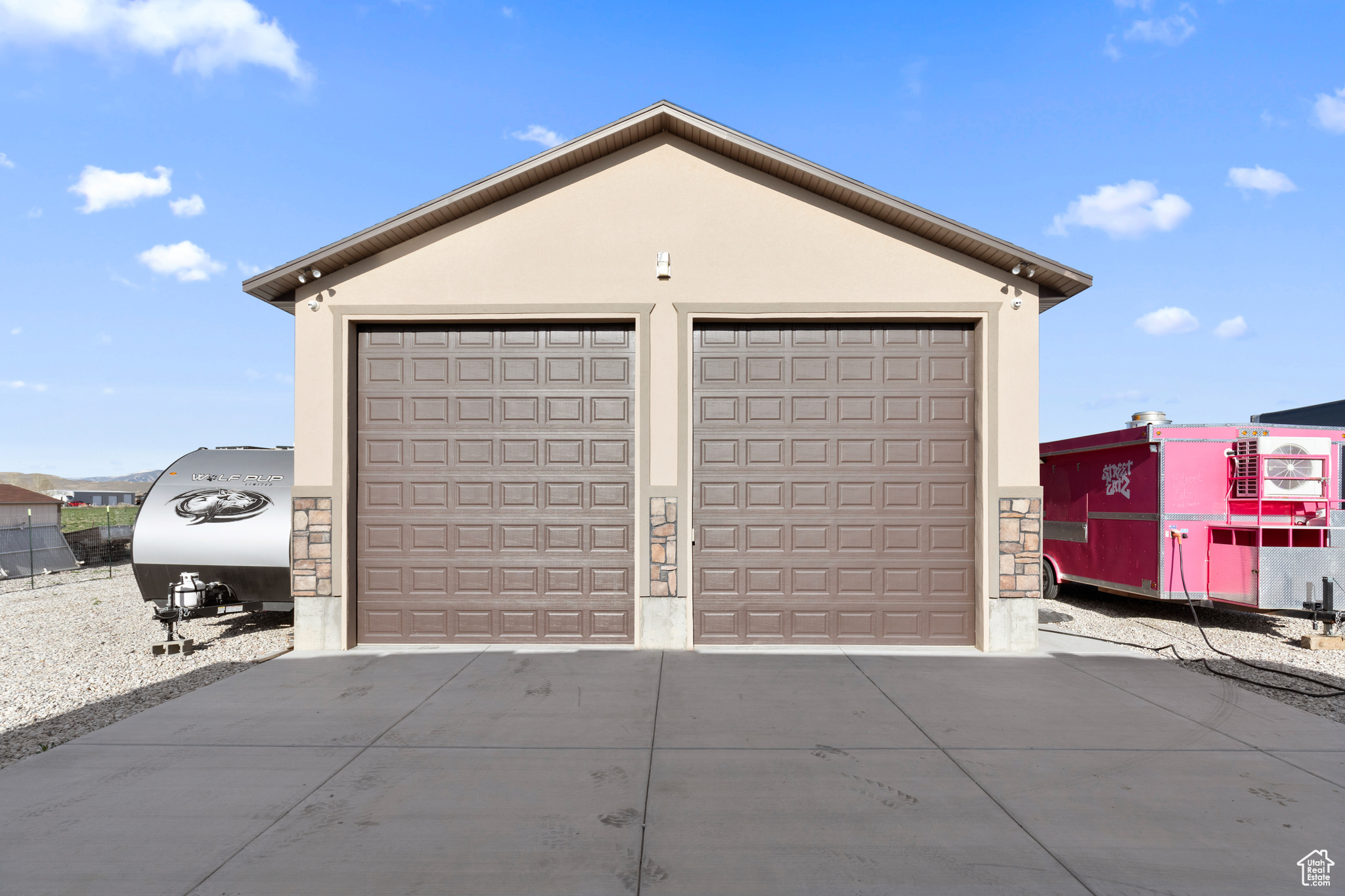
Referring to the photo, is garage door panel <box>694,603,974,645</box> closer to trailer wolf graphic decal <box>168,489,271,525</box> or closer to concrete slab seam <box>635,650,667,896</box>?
A: concrete slab seam <box>635,650,667,896</box>

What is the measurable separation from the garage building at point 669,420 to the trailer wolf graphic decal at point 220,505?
2142 millimetres

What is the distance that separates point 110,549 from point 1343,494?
26191mm

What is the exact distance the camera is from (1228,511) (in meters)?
9.04

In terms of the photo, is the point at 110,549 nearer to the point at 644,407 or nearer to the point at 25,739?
the point at 25,739

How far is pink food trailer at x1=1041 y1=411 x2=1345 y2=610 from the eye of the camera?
859cm

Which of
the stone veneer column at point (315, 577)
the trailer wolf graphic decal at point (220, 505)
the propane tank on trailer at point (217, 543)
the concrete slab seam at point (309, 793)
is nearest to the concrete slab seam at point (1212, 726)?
the concrete slab seam at point (309, 793)

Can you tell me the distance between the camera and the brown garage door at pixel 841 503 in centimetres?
792

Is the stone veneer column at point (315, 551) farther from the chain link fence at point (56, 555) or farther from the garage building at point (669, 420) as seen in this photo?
the chain link fence at point (56, 555)

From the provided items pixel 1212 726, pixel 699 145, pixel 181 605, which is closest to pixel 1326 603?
pixel 1212 726

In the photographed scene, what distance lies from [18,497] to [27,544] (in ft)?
17.8

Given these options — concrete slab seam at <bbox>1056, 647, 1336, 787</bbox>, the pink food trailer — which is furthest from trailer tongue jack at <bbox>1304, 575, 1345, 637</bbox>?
concrete slab seam at <bbox>1056, 647, 1336, 787</bbox>

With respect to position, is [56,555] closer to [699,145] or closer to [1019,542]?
[699,145]

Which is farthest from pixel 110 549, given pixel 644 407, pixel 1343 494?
pixel 1343 494

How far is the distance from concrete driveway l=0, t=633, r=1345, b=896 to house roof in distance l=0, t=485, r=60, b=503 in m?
18.6
